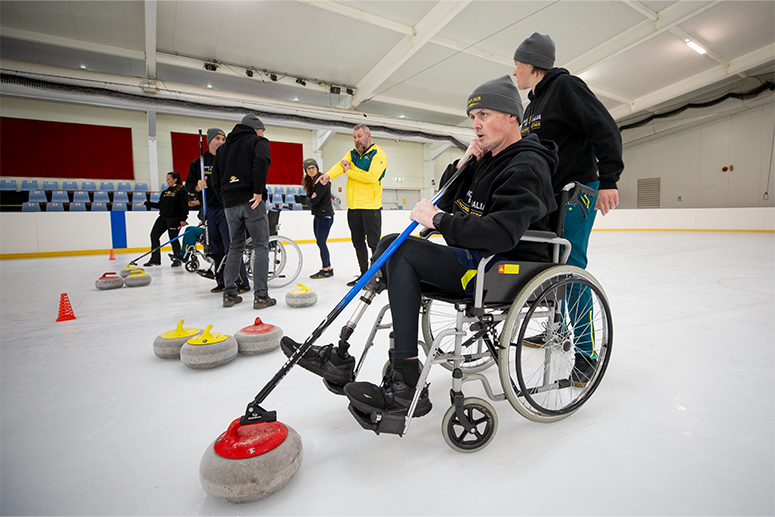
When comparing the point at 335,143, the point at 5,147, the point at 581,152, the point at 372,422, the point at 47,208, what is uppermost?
the point at 335,143

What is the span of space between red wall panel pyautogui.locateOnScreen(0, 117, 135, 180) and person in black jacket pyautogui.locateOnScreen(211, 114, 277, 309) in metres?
9.21

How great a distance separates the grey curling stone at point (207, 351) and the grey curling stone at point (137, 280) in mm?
2464

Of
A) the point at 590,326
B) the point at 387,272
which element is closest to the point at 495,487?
the point at 387,272

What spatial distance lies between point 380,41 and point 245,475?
8.68 meters

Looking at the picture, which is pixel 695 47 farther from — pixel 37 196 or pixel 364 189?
pixel 37 196

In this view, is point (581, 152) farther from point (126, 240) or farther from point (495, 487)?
point (126, 240)

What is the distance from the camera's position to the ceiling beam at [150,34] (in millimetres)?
5652

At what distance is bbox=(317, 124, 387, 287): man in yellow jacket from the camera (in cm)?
323

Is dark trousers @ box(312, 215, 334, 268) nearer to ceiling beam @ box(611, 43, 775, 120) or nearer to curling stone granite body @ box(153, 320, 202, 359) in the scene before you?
curling stone granite body @ box(153, 320, 202, 359)

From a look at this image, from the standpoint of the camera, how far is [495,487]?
0.87 meters

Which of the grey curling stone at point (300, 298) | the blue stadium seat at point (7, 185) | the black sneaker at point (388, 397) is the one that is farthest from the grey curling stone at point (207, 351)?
the blue stadium seat at point (7, 185)

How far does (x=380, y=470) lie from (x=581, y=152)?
129cm

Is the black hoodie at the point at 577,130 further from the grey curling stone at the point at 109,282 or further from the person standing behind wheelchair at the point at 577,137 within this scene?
the grey curling stone at the point at 109,282

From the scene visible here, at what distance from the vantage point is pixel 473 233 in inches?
36.7
